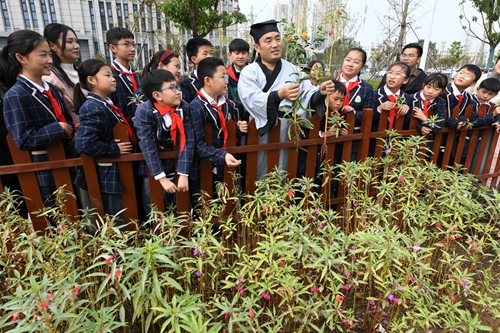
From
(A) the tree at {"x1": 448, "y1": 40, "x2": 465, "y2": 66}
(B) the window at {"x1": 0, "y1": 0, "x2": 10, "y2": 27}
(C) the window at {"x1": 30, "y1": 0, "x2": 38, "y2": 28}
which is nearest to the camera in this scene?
(A) the tree at {"x1": 448, "y1": 40, "x2": 465, "y2": 66}

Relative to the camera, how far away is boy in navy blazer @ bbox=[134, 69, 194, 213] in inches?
89.4

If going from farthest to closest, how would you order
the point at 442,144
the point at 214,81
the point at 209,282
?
the point at 442,144 → the point at 214,81 → the point at 209,282

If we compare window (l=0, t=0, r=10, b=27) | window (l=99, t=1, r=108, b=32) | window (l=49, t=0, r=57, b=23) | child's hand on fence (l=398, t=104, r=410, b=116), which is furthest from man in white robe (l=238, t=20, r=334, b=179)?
window (l=0, t=0, r=10, b=27)

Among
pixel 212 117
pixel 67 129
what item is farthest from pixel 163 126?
pixel 67 129

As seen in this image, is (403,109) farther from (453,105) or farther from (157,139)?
(157,139)

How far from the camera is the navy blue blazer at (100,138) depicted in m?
2.13

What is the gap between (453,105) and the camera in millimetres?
3678

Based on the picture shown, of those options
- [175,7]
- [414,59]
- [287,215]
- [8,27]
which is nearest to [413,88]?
[414,59]

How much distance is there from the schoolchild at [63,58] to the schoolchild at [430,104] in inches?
134

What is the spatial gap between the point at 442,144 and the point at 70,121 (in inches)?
153

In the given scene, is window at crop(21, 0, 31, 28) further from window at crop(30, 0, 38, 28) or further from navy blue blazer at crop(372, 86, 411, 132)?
navy blue blazer at crop(372, 86, 411, 132)

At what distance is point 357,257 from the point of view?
2020 mm

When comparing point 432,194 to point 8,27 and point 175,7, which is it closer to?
point 175,7

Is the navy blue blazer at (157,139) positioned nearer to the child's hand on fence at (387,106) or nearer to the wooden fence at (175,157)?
the wooden fence at (175,157)
